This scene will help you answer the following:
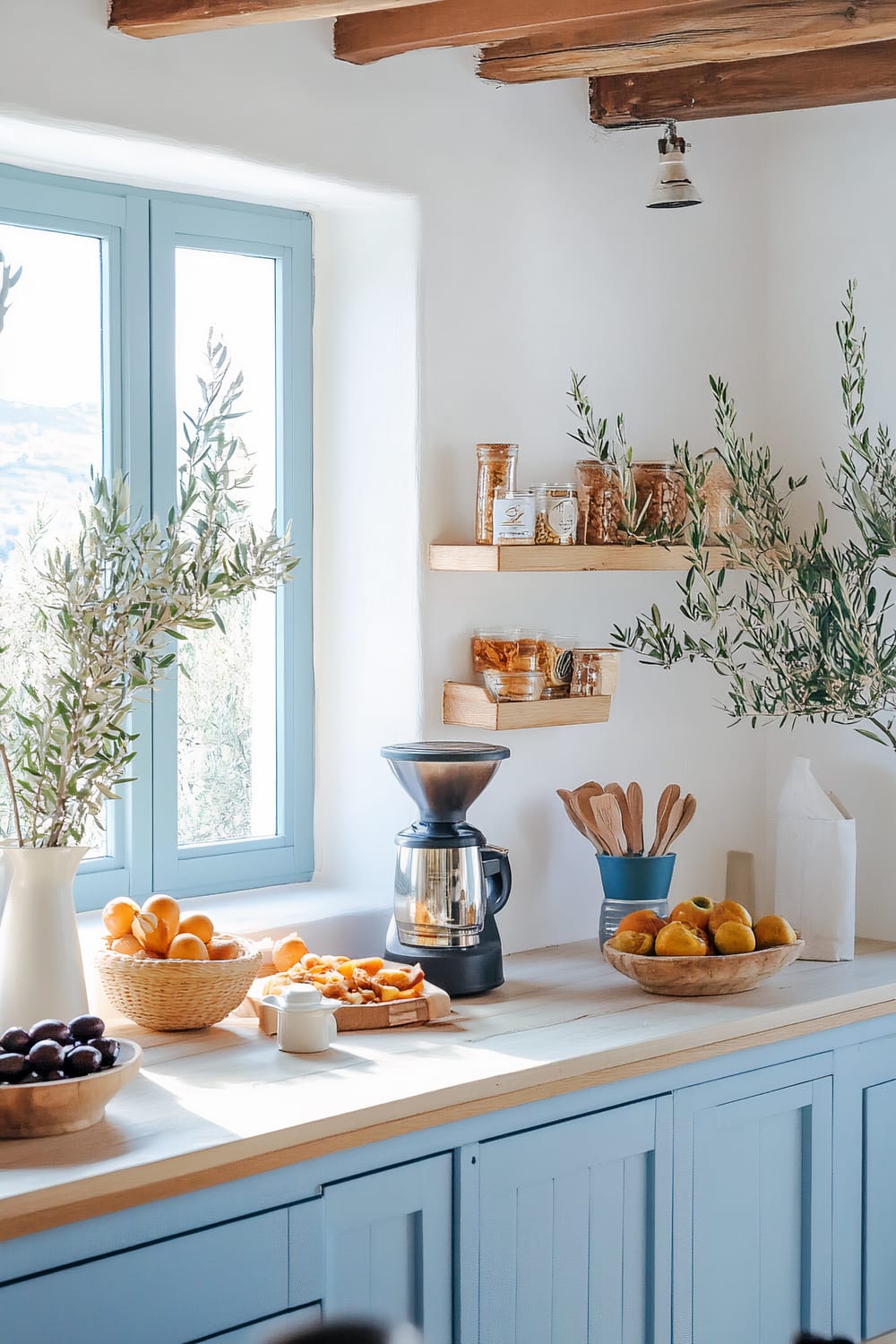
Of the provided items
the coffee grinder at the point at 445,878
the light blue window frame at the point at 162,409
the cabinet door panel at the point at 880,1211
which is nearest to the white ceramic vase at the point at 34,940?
the light blue window frame at the point at 162,409

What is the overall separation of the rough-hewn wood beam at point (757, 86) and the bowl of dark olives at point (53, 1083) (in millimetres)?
1985

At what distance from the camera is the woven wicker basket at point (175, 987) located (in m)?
2.16

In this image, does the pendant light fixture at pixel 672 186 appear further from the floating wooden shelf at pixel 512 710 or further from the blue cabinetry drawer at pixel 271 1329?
the blue cabinetry drawer at pixel 271 1329

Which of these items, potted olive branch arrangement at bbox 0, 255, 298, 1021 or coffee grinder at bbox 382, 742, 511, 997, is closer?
potted olive branch arrangement at bbox 0, 255, 298, 1021

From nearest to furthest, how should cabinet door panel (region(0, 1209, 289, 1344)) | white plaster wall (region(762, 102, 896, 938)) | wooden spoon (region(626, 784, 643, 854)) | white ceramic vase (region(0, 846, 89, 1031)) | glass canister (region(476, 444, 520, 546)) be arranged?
cabinet door panel (region(0, 1209, 289, 1344))
white ceramic vase (region(0, 846, 89, 1031))
glass canister (region(476, 444, 520, 546))
wooden spoon (region(626, 784, 643, 854))
white plaster wall (region(762, 102, 896, 938))

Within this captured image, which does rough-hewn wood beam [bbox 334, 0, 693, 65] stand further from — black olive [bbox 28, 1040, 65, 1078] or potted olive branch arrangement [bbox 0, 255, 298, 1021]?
black olive [bbox 28, 1040, 65, 1078]

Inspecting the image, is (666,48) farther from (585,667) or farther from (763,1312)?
(763,1312)

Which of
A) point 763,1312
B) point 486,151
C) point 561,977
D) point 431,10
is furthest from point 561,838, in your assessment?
point 431,10

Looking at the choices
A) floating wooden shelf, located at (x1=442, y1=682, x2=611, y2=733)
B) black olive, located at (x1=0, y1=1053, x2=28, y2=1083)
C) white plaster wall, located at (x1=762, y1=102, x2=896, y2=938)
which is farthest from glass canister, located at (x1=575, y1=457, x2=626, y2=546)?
black olive, located at (x1=0, y1=1053, x2=28, y2=1083)

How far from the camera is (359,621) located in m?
2.80

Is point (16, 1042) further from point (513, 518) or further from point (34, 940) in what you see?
point (513, 518)

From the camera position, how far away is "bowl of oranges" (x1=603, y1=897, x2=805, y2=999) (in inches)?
95.7

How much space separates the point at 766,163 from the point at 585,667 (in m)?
1.24

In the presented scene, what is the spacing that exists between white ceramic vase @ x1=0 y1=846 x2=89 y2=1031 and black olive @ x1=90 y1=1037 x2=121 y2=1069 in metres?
0.20
